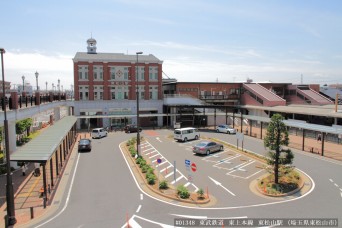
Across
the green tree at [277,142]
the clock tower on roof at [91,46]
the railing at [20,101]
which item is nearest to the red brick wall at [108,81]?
the clock tower on roof at [91,46]

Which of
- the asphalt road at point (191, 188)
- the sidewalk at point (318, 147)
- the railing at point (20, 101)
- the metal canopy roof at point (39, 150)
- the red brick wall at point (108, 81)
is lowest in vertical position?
the asphalt road at point (191, 188)

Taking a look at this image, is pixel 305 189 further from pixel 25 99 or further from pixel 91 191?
pixel 25 99

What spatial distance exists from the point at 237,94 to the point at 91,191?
48.5 meters

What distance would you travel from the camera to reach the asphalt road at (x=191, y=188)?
14742mm

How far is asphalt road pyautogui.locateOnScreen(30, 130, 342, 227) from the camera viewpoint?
48.4 feet

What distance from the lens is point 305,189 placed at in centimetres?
1917

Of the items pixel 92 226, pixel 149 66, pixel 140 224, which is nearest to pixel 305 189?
pixel 140 224

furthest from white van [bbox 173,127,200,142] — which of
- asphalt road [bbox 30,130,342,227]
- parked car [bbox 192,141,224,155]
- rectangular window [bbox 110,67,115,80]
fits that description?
rectangular window [bbox 110,67,115,80]

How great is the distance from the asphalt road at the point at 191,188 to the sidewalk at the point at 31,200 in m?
0.74

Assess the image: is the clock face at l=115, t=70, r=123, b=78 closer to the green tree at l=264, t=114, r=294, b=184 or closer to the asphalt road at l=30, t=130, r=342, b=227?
the asphalt road at l=30, t=130, r=342, b=227

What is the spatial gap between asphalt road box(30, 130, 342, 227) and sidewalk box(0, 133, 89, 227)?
740 millimetres

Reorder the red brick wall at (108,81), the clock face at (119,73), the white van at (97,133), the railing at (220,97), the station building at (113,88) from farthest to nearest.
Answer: the railing at (220,97) → the clock face at (119,73) → the station building at (113,88) → the red brick wall at (108,81) → the white van at (97,133)

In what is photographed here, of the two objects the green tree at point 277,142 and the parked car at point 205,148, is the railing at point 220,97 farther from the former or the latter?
the green tree at point 277,142

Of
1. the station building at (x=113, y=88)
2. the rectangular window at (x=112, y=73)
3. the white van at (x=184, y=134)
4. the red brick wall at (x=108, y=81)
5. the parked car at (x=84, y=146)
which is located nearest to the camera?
the parked car at (x=84, y=146)
